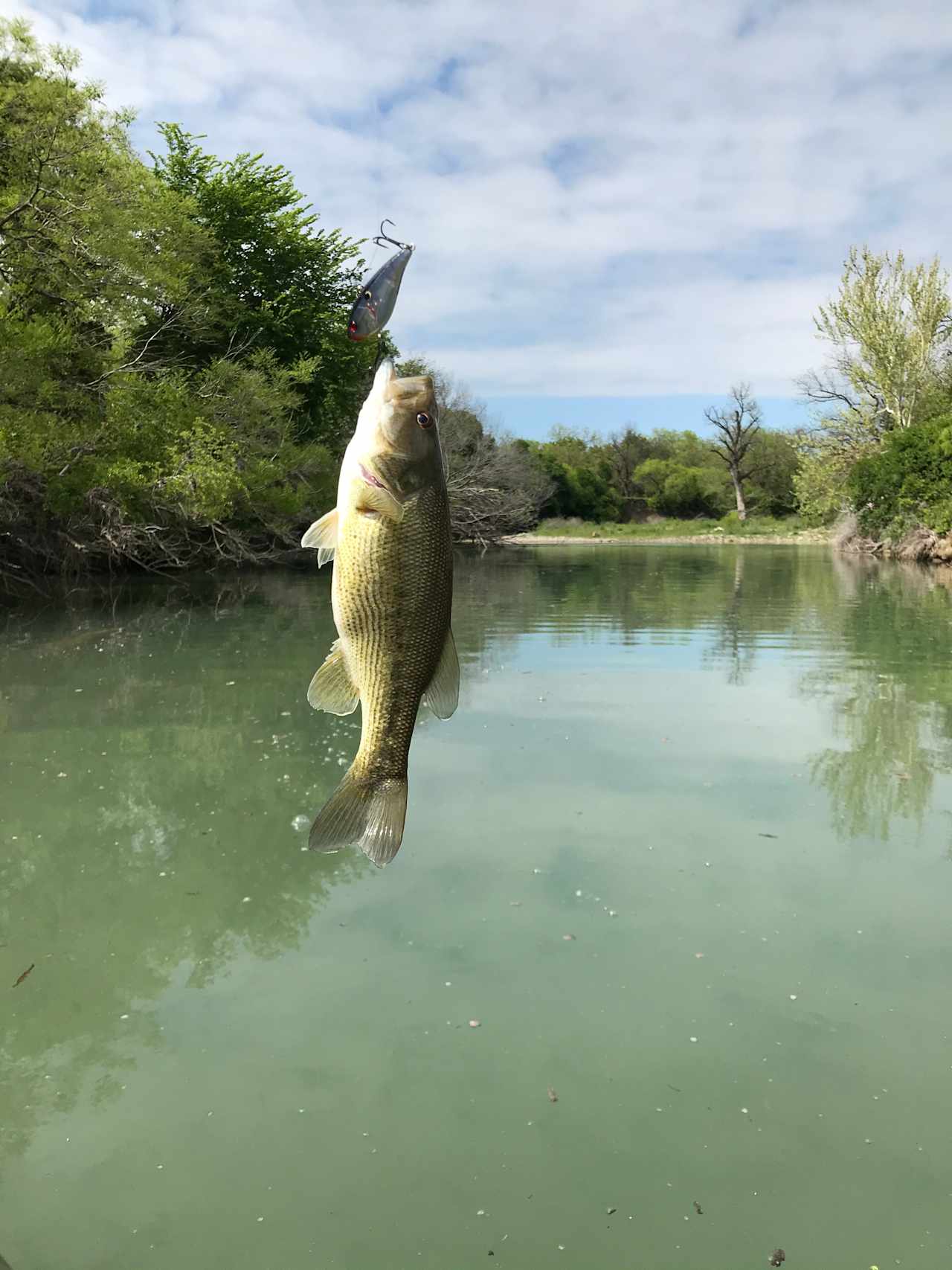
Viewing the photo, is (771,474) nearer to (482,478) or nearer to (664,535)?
(664,535)

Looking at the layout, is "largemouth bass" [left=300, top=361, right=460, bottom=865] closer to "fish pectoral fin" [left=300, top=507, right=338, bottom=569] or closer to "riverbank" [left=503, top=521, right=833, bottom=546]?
"fish pectoral fin" [left=300, top=507, right=338, bottom=569]

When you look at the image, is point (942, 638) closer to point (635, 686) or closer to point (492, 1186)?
point (635, 686)

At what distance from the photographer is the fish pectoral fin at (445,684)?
2.19 m

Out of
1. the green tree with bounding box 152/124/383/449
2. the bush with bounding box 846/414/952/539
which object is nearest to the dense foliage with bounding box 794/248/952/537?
the bush with bounding box 846/414/952/539

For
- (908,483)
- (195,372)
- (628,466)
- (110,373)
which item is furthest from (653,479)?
(110,373)

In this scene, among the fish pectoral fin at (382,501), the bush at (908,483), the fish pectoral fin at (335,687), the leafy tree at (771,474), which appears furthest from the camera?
the leafy tree at (771,474)

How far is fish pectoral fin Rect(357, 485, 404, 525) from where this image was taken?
203 centimetres

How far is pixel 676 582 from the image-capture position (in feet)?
93.1

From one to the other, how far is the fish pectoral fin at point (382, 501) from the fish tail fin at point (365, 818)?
58 centimetres

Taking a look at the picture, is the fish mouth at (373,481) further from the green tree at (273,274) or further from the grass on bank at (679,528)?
the grass on bank at (679,528)

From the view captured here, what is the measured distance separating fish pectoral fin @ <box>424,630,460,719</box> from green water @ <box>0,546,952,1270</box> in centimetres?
243

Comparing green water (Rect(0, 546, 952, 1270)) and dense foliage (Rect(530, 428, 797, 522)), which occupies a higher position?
dense foliage (Rect(530, 428, 797, 522))

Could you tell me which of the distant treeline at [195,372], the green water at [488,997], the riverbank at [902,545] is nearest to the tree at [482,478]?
the distant treeline at [195,372]

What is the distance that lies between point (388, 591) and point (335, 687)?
0.34 metres
